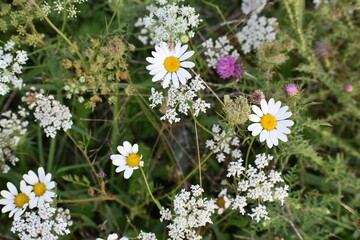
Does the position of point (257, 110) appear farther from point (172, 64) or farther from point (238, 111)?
point (172, 64)

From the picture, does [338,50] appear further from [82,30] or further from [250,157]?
[82,30]

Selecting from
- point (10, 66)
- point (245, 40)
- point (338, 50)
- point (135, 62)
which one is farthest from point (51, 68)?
point (338, 50)

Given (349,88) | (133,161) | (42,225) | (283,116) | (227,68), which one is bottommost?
(42,225)

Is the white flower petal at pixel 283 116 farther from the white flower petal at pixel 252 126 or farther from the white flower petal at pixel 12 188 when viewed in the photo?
the white flower petal at pixel 12 188

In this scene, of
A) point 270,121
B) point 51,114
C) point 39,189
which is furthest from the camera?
point 51,114

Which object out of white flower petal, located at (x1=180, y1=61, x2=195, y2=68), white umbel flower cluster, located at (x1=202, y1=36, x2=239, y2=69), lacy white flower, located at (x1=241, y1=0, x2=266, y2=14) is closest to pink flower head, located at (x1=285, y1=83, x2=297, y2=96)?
white flower petal, located at (x1=180, y1=61, x2=195, y2=68)

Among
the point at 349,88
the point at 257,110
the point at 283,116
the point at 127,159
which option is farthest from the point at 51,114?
the point at 349,88

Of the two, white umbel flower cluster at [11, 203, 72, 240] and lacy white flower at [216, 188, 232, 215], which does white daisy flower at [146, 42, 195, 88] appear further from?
white umbel flower cluster at [11, 203, 72, 240]
